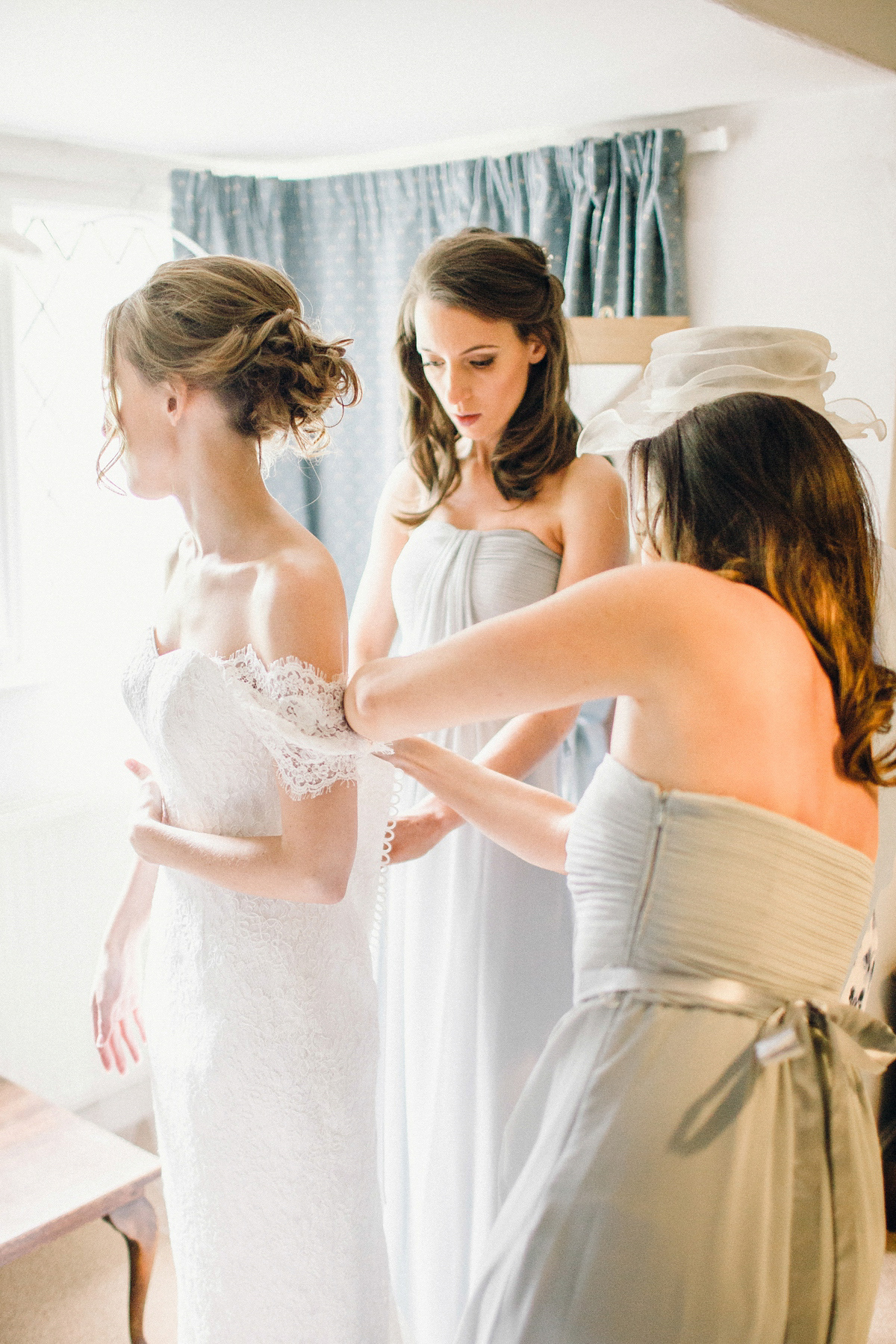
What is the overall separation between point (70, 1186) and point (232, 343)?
4.72ft

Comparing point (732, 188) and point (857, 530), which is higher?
point (732, 188)

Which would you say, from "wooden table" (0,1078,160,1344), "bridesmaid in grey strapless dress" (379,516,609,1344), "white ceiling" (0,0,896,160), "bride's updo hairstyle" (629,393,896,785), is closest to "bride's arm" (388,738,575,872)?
"bridesmaid in grey strapless dress" (379,516,609,1344)

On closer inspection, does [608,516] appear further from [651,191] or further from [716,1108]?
[651,191]

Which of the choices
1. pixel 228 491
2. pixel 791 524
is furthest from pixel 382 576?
pixel 791 524

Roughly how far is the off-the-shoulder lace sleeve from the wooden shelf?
114cm

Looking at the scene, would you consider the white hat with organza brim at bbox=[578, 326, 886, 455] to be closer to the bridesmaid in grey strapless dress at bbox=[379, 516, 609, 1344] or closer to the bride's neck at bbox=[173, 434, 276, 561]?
the bridesmaid in grey strapless dress at bbox=[379, 516, 609, 1344]

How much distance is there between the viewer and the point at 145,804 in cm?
147

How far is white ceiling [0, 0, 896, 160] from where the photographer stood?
5.43ft

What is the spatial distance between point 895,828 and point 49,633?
2.04 m

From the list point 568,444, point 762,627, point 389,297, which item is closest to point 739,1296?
point 762,627

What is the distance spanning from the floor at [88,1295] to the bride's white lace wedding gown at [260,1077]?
1.00m

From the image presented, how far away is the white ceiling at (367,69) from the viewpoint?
5.43ft

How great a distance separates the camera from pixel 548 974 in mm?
1773

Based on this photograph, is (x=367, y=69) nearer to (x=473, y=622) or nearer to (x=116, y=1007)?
(x=473, y=622)
